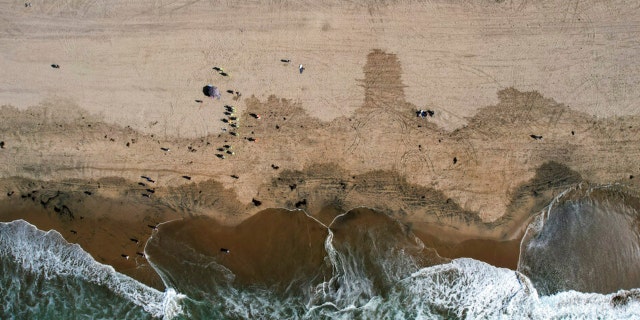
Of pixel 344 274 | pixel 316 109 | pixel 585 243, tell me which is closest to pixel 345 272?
pixel 344 274

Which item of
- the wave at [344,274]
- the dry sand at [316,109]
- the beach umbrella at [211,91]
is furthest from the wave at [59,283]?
the beach umbrella at [211,91]

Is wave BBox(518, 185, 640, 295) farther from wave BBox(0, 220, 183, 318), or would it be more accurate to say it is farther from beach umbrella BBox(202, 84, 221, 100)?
wave BBox(0, 220, 183, 318)

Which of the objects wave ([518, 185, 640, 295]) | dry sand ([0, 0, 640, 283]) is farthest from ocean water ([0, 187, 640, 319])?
dry sand ([0, 0, 640, 283])

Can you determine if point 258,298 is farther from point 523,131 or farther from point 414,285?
point 523,131

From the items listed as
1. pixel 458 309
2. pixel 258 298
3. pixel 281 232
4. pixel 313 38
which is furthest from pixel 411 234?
pixel 313 38

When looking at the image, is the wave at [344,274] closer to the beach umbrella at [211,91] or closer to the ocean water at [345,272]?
the ocean water at [345,272]

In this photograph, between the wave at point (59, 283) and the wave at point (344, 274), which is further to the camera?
the wave at point (59, 283)
